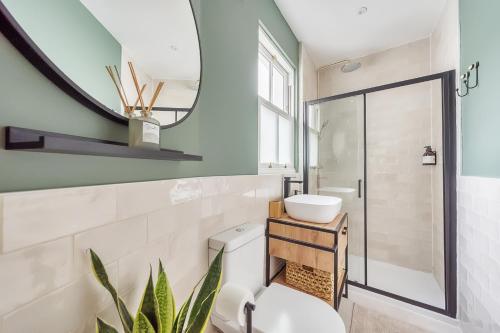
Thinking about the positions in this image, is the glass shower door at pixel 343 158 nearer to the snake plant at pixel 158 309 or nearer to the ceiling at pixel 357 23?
the ceiling at pixel 357 23

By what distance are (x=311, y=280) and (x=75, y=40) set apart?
175 centimetres

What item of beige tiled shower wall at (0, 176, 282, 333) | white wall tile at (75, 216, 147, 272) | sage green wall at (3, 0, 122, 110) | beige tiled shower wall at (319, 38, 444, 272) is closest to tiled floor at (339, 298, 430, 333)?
beige tiled shower wall at (319, 38, 444, 272)

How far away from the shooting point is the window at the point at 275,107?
179 centimetres

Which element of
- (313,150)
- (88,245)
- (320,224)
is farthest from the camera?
(313,150)

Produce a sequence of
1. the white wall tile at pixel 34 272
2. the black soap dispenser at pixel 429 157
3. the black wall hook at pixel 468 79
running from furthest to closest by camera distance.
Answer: the black soap dispenser at pixel 429 157, the black wall hook at pixel 468 79, the white wall tile at pixel 34 272

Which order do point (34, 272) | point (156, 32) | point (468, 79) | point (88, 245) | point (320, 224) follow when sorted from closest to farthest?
point (34, 272), point (88, 245), point (156, 32), point (468, 79), point (320, 224)

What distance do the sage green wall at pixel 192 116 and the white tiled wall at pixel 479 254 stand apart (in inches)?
52.8

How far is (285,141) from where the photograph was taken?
2.17 m

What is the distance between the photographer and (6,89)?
0.46m

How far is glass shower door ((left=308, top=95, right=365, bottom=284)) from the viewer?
7.34ft

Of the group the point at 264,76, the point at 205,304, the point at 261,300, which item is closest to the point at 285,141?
the point at 264,76

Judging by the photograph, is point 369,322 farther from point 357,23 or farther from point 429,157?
point 357,23

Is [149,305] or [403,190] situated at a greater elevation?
[403,190]

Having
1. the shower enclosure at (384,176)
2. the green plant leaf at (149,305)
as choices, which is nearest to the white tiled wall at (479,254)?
the shower enclosure at (384,176)
